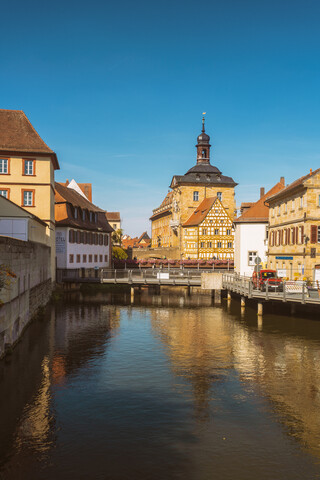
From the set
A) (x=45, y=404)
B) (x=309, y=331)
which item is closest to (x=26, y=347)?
(x=45, y=404)

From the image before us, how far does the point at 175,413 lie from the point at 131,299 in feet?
114

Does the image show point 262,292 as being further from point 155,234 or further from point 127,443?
point 155,234

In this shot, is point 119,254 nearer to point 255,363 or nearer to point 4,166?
point 4,166

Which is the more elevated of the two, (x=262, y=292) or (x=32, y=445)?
(x=262, y=292)

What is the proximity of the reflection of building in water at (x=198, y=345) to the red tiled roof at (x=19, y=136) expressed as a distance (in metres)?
19.1

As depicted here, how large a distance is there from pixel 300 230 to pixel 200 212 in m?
51.8

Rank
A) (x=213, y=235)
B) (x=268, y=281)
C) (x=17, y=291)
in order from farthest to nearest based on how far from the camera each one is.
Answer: (x=213, y=235), (x=268, y=281), (x=17, y=291)

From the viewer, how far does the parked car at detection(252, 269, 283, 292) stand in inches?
1450

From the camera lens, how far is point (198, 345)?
26359 mm

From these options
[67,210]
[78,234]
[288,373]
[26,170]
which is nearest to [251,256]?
[78,234]

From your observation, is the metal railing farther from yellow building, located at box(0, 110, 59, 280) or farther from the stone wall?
yellow building, located at box(0, 110, 59, 280)

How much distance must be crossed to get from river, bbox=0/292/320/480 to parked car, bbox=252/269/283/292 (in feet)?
21.0

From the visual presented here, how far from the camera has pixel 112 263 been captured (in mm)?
76688

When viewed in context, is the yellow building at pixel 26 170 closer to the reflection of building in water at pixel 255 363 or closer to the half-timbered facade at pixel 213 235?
the reflection of building in water at pixel 255 363
